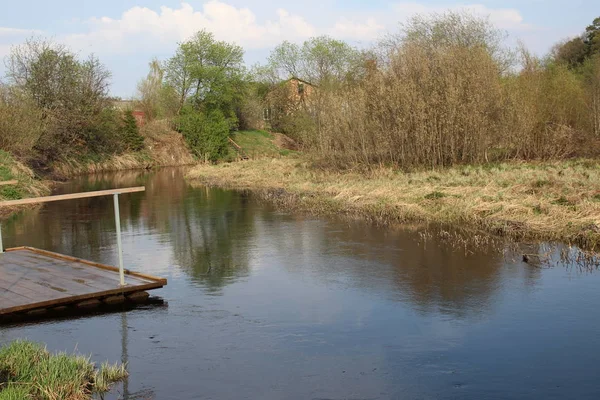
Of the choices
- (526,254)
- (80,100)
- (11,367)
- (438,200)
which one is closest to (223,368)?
(11,367)

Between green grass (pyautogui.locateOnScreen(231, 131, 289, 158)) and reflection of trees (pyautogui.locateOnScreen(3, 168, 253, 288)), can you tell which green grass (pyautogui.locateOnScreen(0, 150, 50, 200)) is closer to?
reflection of trees (pyautogui.locateOnScreen(3, 168, 253, 288))

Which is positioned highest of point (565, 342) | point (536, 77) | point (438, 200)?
point (536, 77)

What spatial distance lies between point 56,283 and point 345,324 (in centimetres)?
445

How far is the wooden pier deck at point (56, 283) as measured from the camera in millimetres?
8281

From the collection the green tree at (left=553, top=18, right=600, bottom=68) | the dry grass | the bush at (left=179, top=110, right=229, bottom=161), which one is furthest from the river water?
the green tree at (left=553, top=18, right=600, bottom=68)

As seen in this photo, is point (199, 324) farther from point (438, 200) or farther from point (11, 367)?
point (438, 200)

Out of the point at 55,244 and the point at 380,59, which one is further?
the point at 380,59

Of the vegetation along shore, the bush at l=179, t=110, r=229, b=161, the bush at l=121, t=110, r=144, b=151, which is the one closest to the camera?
the vegetation along shore

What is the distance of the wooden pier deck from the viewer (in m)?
8.28

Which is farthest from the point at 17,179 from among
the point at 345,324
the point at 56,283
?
the point at 345,324

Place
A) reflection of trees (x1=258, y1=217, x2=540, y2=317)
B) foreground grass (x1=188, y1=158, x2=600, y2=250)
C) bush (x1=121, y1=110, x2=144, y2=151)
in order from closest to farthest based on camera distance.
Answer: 1. reflection of trees (x1=258, y1=217, x2=540, y2=317)
2. foreground grass (x1=188, y1=158, x2=600, y2=250)
3. bush (x1=121, y1=110, x2=144, y2=151)

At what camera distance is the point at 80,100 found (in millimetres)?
42594

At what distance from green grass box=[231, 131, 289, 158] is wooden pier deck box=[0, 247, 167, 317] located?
40261 millimetres

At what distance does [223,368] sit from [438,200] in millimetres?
10469
